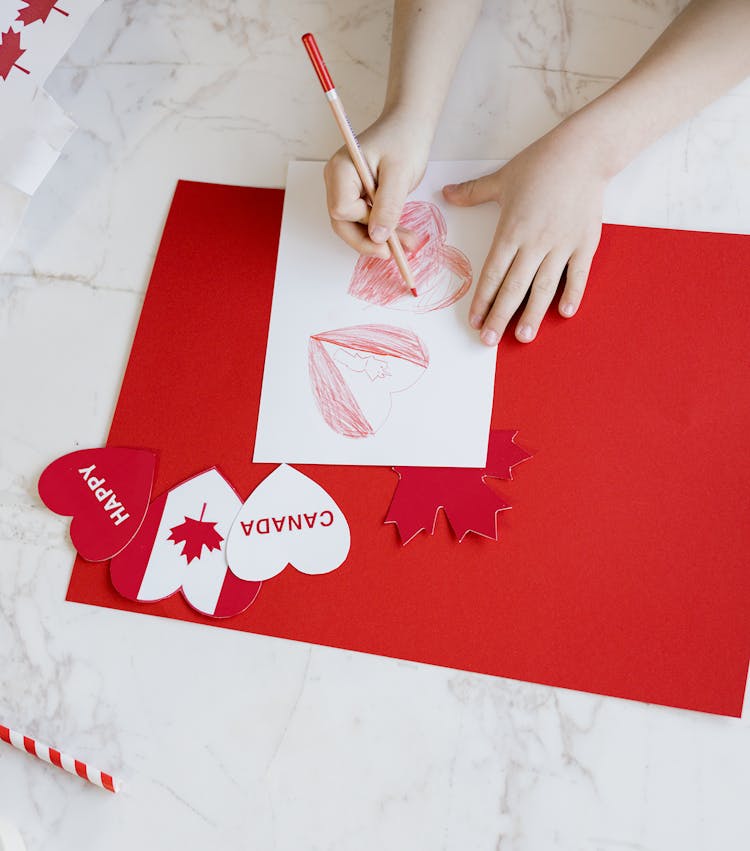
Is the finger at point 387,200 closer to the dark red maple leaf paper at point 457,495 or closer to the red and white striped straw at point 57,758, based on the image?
the dark red maple leaf paper at point 457,495

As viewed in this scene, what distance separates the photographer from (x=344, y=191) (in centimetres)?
67

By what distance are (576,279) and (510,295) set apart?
6 cm

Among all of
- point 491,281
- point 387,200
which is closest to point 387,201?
point 387,200

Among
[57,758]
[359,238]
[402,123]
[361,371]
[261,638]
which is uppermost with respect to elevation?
[402,123]

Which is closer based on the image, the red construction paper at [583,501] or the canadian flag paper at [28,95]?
the red construction paper at [583,501]

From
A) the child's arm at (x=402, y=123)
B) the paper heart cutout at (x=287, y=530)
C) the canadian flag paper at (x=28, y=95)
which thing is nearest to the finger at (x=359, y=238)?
the child's arm at (x=402, y=123)

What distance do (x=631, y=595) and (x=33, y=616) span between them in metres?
0.49

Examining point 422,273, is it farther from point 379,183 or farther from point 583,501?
point 583,501

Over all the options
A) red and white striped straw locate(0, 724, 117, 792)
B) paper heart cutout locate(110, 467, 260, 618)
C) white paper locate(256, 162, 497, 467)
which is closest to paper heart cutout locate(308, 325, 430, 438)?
white paper locate(256, 162, 497, 467)

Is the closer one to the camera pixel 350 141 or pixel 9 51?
pixel 350 141

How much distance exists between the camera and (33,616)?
68 centimetres

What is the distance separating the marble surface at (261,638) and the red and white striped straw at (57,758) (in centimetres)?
1

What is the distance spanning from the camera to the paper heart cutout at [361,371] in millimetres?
693

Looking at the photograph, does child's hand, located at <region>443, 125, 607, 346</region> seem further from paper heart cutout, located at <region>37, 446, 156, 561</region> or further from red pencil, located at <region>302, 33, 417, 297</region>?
paper heart cutout, located at <region>37, 446, 156, 561</region>
